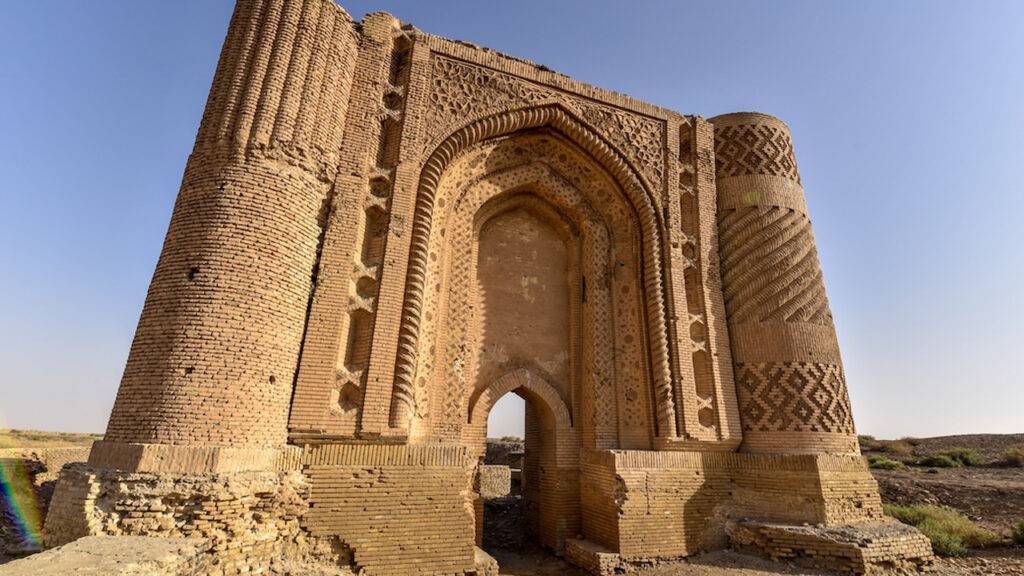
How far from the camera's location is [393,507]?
552 centimetres

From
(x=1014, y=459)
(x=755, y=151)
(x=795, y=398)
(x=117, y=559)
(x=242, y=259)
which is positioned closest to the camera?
(x=117, y=559)

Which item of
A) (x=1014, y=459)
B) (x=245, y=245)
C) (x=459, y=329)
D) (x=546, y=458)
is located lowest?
(x=546, y=458)

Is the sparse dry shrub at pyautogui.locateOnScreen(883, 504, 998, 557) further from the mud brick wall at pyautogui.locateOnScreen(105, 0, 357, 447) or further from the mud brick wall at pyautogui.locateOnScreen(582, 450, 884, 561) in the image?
the mud brick wall at pyautogui.locateOnScreen(105, 0, 357, 447)

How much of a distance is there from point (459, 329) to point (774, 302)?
16.4 ft

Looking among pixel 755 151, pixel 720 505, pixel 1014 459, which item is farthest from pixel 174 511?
pixel 1014 459

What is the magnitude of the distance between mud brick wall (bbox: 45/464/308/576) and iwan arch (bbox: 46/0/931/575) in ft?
0.08

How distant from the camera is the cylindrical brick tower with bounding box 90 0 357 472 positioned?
4801 mm

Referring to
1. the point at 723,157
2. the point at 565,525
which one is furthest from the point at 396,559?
the point at 723,157

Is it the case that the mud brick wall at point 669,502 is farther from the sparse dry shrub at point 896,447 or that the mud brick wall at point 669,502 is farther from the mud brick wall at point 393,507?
the sparse dry shrub at point 896,447

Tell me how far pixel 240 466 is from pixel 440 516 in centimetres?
211

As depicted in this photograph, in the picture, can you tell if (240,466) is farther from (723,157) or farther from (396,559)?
(723,157)

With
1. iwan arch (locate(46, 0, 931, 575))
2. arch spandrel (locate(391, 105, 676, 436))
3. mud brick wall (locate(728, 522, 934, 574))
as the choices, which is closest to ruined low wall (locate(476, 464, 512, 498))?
iwan arch (locate(46, 0, 931, 575))

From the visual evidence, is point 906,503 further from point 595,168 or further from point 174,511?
point 174,511

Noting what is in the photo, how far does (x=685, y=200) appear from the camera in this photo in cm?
912
